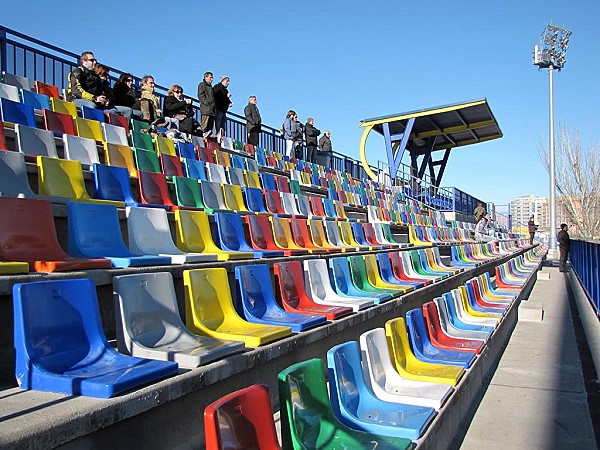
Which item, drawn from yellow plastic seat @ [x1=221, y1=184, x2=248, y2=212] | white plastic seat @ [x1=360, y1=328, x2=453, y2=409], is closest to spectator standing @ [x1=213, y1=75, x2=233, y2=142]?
yellow plastic seat @ [x1=221, y1=184, x2=248, y2=212]

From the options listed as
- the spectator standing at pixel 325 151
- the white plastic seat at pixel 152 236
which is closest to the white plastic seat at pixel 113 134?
the white plastic seat at pixel 152 236

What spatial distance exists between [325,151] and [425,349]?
1236cm

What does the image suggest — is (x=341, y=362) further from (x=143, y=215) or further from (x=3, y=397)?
(x=143, y=215)

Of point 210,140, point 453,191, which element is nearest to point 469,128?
point 453,191

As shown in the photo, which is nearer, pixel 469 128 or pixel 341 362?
pixel 341 362

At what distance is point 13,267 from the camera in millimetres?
2525

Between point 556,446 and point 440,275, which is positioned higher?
point 440,275

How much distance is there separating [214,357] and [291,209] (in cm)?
516

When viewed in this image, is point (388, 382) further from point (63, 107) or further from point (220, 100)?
point (220, 100)

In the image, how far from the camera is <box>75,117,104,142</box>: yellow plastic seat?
246 inches

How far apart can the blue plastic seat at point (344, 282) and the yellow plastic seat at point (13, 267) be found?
8.95 feet

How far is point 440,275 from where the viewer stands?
7.29 metres

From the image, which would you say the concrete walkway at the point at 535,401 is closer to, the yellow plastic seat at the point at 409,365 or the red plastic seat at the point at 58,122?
the yellow plastic seat at the point at 409,365

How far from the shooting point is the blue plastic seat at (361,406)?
96.3 inches
